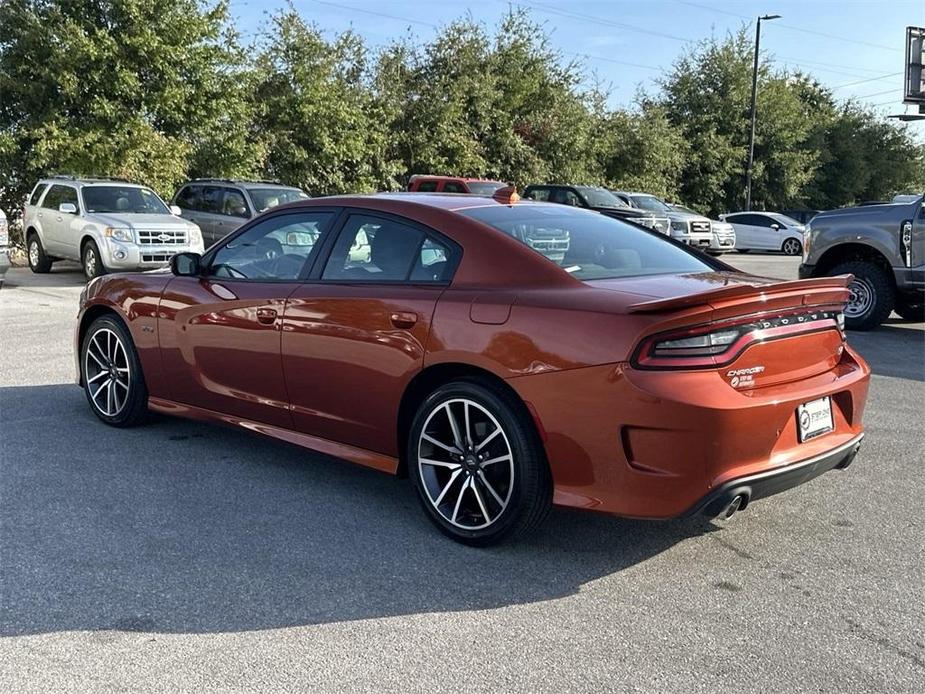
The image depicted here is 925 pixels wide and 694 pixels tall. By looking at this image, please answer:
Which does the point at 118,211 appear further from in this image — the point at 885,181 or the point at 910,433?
the point at 885,181

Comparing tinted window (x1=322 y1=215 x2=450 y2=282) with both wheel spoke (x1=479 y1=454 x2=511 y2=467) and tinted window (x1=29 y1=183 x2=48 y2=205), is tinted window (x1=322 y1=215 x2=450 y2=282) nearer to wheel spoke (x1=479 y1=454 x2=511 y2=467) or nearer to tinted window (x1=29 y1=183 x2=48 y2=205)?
wheel spoke (x1=479 y1=454 x2=511 y2=467)

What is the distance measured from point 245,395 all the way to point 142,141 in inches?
692

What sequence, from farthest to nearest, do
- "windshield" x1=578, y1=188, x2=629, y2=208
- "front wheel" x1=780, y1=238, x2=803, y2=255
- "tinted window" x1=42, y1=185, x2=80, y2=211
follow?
"front wheel" x1=780, y1=238, x2=803, y2=255, "windshield" x1=578, y1=188, x2=629, y2=208, "tinted window" x1=42, y1=185, x2=80, y2=211

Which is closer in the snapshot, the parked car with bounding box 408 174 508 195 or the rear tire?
the rear tire

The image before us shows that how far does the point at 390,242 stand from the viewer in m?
4.57

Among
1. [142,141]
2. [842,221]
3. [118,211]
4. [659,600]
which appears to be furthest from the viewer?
[142,141]

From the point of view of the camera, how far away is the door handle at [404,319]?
419 centimetres

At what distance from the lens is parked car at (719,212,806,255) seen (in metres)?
29.3

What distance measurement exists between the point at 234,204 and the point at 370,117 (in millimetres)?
11840

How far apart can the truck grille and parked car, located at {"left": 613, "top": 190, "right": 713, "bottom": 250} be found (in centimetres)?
1409

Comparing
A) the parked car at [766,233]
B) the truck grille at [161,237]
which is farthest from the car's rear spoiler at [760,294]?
the parked car at [766,233]

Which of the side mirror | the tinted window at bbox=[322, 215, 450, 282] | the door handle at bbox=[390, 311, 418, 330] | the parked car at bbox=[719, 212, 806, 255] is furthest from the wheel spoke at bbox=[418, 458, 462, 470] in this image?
the parked car at bbox=[719, 212, 806, 255]

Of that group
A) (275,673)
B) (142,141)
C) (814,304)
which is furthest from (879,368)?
(142,141)

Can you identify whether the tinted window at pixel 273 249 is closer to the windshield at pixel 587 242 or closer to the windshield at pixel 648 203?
the windshield at pixel 587 242
